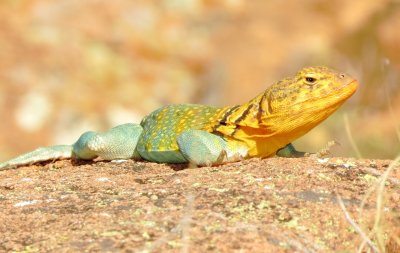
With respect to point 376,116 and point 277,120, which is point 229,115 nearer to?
point 277,120

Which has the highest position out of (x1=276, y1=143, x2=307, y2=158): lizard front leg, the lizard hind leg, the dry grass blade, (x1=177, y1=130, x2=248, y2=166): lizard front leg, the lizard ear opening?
the lizard ear opening

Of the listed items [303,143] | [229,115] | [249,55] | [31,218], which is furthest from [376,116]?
[31,218]

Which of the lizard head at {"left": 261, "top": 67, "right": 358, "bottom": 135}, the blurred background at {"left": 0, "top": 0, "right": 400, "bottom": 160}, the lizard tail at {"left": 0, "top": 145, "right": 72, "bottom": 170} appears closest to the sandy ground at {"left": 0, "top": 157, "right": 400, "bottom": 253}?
the lizard head at {"left": 261, "top": 67, "right": 358, "bottom": 135}

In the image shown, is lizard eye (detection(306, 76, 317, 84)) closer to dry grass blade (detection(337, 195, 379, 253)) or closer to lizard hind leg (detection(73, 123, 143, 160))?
lizard hind leg (detection(73, 123, 143, 160))

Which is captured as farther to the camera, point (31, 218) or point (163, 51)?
point (163, 51)

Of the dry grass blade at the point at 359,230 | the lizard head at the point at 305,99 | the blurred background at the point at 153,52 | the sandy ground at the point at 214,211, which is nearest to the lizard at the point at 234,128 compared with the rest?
the lizard head at the point at 305,99

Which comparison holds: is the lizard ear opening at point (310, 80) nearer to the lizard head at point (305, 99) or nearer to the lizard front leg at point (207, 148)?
the lizard head at point (305, 99)

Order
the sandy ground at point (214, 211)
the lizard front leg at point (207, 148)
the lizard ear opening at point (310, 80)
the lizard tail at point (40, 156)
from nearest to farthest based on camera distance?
the sandy ground at point (214, 211), the lizard ear opening at point (310, 80), the lizard front leg at point (207, 148), the lizard tail at point (40, 156)
